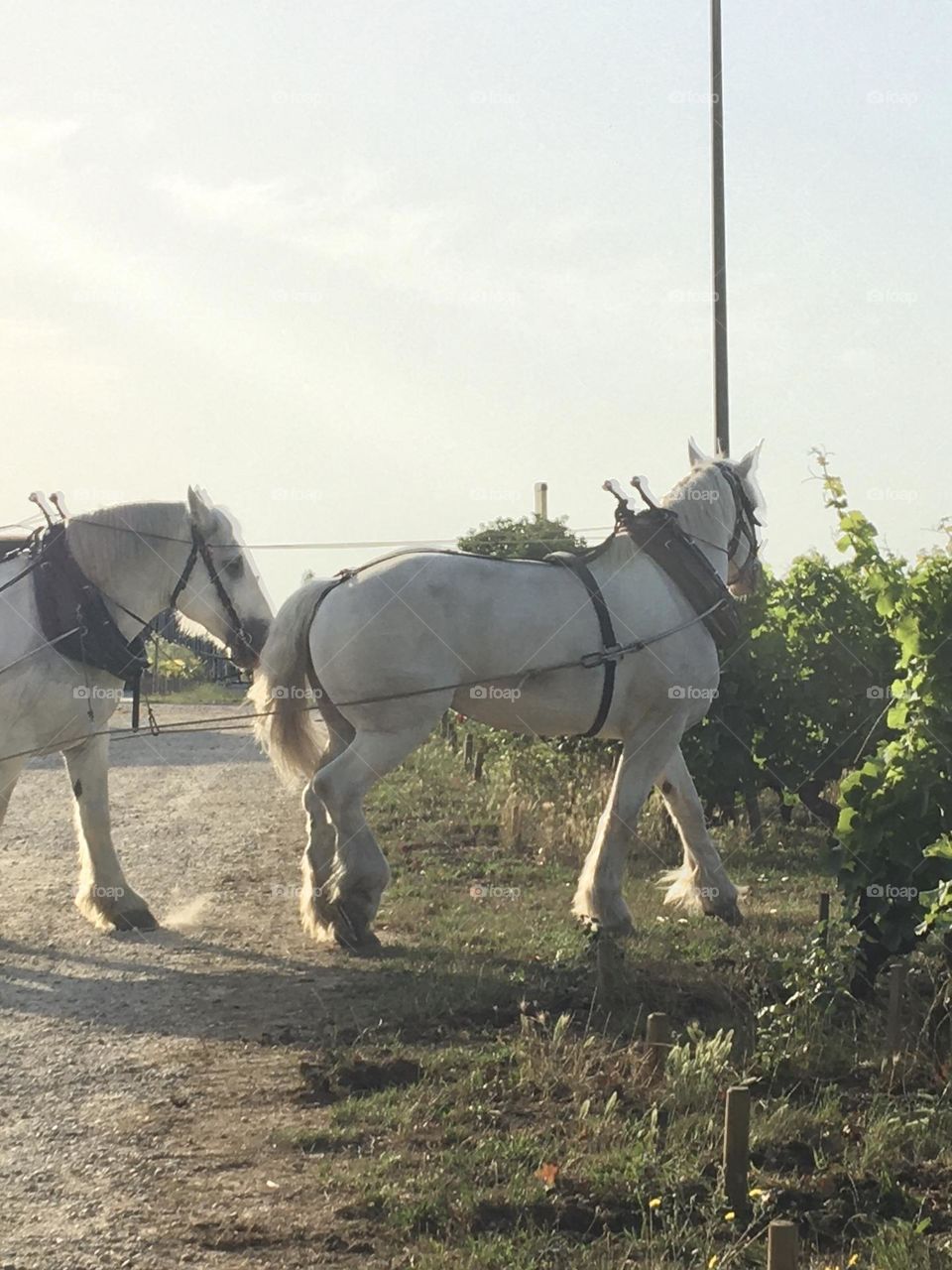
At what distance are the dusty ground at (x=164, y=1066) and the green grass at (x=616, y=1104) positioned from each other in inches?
7.8

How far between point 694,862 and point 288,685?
2.59 metres

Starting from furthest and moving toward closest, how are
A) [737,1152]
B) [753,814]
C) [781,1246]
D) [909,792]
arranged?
[753,814]
[909,792]
[737,1152]
[781,1246]

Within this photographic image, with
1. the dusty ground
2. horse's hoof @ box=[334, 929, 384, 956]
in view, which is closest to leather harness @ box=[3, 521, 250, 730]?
the dusty ground

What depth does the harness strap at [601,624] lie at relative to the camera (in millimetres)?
8258

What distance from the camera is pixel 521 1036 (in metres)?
6.07

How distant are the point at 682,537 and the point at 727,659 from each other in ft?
13.0

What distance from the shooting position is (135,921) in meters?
8.88

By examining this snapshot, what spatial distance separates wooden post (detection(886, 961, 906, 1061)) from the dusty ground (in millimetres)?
2114

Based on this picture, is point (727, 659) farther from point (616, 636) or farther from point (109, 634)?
point (109, 634)

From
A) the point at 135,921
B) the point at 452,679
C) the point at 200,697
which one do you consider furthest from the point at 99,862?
the point at 200,697

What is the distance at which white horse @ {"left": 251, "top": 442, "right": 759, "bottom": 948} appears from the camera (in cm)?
806

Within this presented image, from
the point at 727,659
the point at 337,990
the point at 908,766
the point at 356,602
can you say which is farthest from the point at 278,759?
the point at 727,659

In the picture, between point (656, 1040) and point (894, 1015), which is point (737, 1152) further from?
point (894, 1015)

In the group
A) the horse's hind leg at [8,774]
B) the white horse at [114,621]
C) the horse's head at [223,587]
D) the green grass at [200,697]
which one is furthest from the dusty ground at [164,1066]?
the green grass at [200,697]
